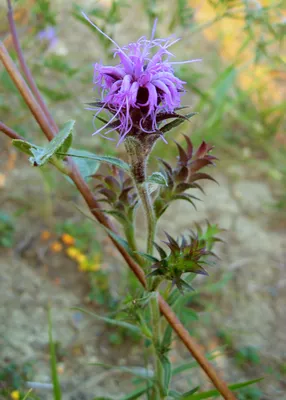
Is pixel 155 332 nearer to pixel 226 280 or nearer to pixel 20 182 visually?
pixel 226 280

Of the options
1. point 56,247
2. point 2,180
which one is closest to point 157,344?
point 56,247

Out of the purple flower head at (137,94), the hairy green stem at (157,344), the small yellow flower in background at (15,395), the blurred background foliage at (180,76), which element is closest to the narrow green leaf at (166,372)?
the hairy green stem at (157,344)

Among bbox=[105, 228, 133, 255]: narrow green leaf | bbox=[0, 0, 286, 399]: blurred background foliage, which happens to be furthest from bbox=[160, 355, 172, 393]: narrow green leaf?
bbox=[105, 228, 133, 255]: narrow green leaf

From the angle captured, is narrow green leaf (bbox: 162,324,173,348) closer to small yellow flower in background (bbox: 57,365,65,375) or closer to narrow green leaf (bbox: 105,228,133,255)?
narrow green leaf (bbox: 105,228,133,255)

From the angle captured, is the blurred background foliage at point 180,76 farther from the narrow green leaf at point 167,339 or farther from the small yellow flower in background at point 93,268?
the narrow green leaf at point 167,339

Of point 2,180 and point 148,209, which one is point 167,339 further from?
point 2,180

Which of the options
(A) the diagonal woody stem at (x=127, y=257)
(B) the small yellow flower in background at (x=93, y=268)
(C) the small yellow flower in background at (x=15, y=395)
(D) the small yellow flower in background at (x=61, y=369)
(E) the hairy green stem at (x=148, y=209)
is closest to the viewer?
(E) the hairy green stem at (x=148, y=209)

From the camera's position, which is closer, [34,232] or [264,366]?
[264,366]

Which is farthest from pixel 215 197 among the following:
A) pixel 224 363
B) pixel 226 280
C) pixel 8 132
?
pixel 8 132
